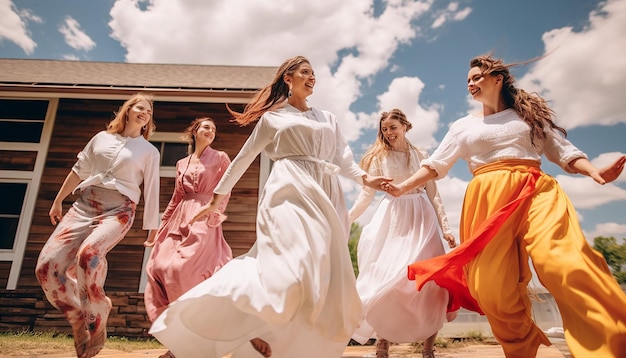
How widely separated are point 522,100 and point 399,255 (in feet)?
5.28

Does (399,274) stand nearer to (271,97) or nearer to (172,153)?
(271,97)

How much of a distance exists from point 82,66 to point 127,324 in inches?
359

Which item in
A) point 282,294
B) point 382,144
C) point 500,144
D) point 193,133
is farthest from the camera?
point 193,133

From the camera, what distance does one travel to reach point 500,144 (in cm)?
248

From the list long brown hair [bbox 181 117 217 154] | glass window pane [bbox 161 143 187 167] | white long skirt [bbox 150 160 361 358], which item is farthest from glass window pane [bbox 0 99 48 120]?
white long skirt [bbox 150 160 361 358]

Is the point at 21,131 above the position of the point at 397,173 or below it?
above

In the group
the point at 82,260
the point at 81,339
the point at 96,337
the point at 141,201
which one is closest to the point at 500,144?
the point at 82,260

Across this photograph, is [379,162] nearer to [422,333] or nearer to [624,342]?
[422,333]

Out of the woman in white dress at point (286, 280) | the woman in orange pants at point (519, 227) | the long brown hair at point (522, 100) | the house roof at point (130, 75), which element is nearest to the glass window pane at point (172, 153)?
the house roof at point (130, 75)

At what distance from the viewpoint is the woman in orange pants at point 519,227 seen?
1883mm

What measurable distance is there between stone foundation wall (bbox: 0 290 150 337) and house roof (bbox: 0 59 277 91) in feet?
14.4

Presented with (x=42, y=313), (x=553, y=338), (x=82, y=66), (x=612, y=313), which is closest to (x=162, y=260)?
(x=612, y=313)

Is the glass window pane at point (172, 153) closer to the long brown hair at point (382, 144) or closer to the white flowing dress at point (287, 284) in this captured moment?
the long brown hair at point (382, 144)

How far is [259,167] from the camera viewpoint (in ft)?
26.9
